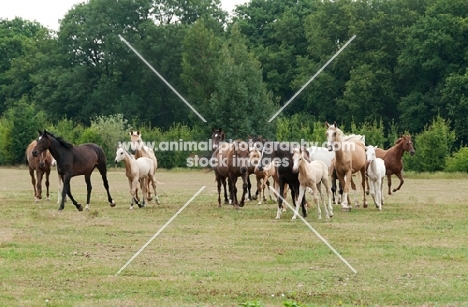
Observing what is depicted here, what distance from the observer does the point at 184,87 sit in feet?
244

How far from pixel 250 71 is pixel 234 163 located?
34.4m

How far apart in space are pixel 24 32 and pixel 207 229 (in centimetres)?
8506

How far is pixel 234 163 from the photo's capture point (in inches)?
905

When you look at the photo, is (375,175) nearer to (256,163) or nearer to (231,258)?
(256,163)

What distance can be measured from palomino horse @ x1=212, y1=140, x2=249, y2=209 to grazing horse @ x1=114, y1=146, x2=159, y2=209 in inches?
74.9

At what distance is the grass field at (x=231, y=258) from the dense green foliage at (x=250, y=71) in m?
30.1

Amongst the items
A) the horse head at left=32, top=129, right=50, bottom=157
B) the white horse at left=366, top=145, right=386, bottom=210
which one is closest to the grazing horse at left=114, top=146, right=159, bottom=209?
the horse head at left=32, top=129, right=50, bottom=157

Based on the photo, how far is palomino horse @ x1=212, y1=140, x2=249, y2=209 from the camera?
22.8 metres

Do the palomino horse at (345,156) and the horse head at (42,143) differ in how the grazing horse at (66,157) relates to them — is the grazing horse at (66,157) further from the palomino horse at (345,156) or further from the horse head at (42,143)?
the palomino horse at (345,156)

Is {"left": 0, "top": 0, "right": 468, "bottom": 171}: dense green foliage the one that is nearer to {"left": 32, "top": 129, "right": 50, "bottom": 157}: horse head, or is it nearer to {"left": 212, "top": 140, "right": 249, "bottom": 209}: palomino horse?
{"left": 212, "top": 140, "right": 249, "bottom": 209}: palomino horse

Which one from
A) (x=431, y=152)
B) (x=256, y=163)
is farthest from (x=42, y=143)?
(x=431, y=152)

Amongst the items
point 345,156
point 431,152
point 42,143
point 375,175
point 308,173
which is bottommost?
Answer: point 431,152

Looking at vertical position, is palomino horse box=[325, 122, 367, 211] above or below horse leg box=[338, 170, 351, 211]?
above

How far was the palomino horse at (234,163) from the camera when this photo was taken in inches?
899
